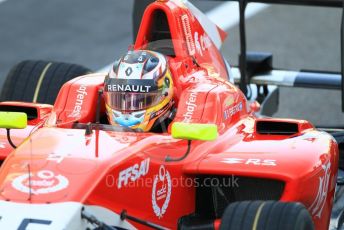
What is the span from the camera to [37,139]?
7.26m

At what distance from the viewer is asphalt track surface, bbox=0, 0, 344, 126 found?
1423cm

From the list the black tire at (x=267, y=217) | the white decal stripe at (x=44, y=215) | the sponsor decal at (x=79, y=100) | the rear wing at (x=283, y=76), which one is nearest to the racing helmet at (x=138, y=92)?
the sponsor decal at (x=79, y=100)

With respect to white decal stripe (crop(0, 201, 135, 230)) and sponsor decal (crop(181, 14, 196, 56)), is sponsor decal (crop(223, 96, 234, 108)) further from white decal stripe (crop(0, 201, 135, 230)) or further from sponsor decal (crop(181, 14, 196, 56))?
white decal stripe (crop(0, 201, 135, 230))

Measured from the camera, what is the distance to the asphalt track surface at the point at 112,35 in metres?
14.2

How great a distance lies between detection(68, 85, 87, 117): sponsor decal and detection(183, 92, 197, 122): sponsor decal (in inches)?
32.7

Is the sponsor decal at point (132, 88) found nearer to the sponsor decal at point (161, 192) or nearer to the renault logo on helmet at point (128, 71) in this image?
the renault logo on helmet at point (128, 71)

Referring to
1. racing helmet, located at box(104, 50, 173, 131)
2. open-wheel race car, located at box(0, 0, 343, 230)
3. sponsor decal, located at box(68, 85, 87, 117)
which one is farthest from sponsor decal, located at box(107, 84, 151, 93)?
sponsor decal, located at box(68, 85, 87, 117)

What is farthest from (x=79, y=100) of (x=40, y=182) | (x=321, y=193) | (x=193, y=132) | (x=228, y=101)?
(x=321, y=193)

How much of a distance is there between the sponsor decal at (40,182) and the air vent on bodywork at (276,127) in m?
1.96

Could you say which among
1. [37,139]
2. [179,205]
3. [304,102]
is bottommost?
[304,102]

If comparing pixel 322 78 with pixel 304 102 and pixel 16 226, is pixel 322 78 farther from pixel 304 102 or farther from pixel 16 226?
pixel 16 226

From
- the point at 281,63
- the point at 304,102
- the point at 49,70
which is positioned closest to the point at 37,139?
the point at 49,70

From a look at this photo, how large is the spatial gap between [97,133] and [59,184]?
0.74 m

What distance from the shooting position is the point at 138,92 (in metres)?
7.76
